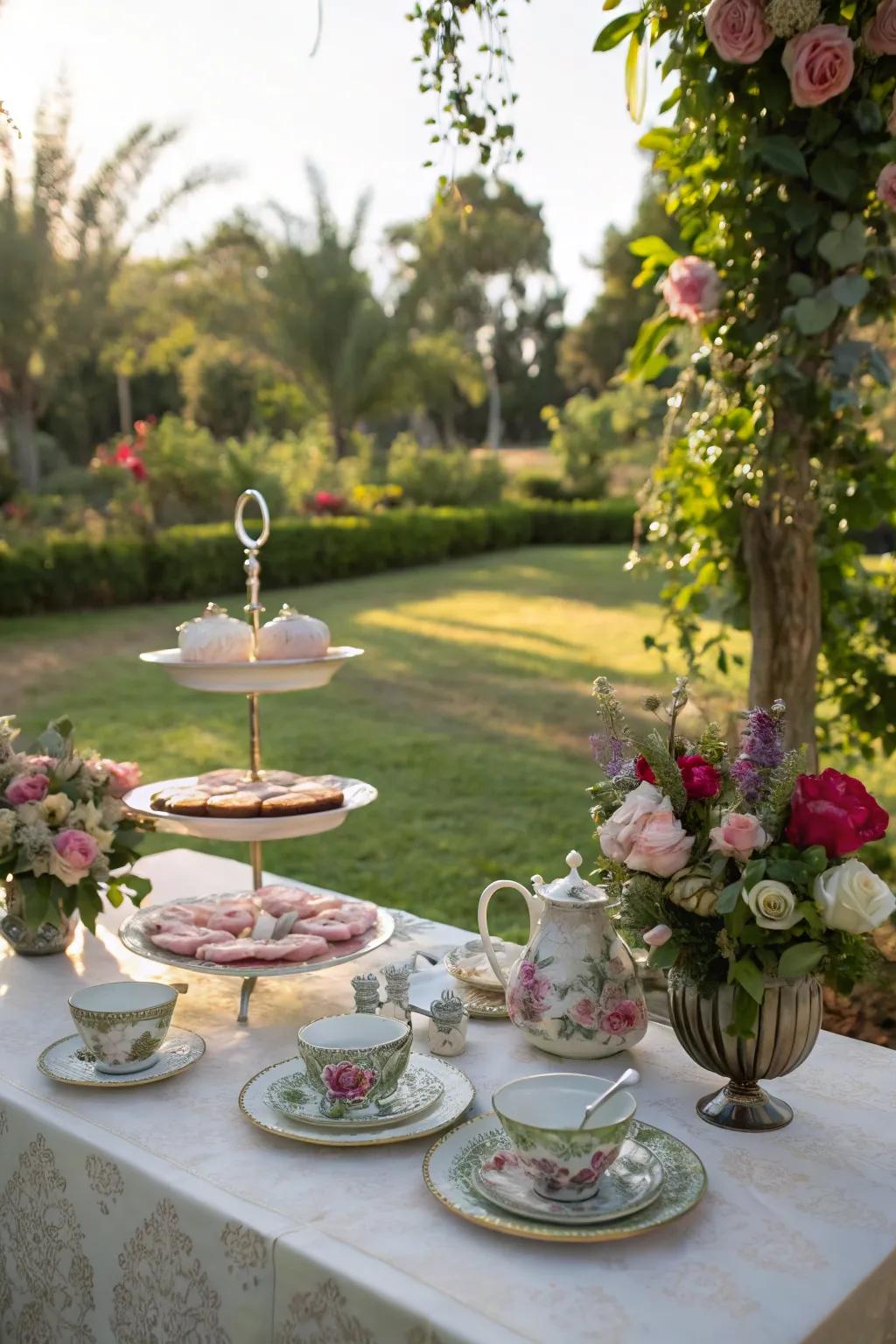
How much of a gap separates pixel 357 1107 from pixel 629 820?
20.5 inches

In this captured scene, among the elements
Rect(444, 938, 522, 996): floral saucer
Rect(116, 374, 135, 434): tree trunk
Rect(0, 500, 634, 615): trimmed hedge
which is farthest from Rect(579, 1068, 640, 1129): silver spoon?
Rect(116, 374, 135, 434): tree trunk

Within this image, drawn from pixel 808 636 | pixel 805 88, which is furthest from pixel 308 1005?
pixel 805 88

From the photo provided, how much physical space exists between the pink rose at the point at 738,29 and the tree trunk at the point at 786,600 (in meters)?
0.95

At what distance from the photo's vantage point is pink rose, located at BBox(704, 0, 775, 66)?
2424 mm

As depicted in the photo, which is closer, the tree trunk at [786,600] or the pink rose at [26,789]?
the pink rose at [26,789]

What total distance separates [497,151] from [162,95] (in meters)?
16.3

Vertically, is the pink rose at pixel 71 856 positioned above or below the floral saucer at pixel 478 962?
above

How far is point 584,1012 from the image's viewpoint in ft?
5.80

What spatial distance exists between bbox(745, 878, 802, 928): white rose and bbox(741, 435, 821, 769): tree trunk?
1.68m

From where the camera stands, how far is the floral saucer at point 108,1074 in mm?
1741

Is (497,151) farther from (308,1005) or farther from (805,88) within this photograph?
(308,1005)

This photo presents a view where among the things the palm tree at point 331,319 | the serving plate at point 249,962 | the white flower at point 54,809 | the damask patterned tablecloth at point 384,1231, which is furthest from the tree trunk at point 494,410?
the damask patterned tablecloth at point 384,1231

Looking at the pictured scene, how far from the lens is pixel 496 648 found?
33.1 ft

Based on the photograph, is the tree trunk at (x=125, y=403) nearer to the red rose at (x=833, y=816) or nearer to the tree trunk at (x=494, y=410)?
the tree trunk at (x=494, y=410)
